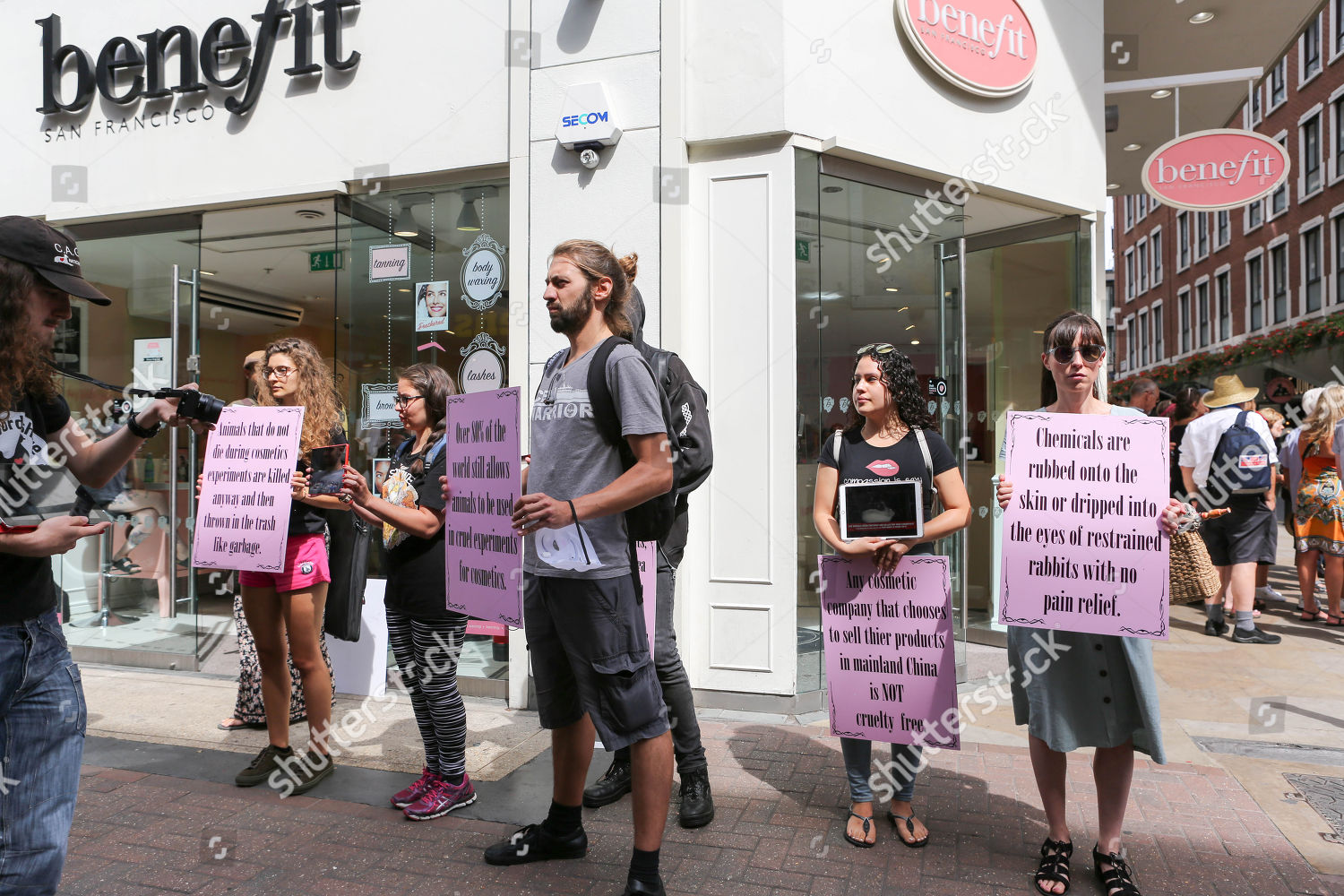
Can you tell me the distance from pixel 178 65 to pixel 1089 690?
22.7 ft

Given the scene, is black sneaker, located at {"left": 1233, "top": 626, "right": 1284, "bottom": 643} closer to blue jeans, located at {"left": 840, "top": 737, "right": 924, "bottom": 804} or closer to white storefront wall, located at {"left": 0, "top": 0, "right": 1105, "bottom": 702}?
white storefront wall, located at {"left": 0, "top": 0, "right": 1105, "bottom": 702}

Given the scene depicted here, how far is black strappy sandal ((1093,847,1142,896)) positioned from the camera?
278 centimetres

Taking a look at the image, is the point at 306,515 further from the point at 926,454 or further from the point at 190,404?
the point at 926,454

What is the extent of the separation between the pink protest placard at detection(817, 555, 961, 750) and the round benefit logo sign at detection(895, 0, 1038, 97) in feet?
12.1

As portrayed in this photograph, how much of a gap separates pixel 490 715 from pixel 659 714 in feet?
8.49

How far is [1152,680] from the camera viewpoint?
283 cm

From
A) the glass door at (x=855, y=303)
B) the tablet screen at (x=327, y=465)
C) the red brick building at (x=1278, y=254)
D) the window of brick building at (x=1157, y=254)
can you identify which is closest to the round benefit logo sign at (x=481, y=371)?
the glass door at (x=855, y=303)

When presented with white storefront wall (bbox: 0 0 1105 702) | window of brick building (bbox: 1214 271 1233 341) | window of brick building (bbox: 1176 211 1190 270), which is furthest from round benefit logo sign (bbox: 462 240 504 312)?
window of brick building (bbox: 1176 211 1190 270)

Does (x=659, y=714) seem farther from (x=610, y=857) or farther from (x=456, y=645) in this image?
(x=456, y=645)

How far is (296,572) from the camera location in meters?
3.76

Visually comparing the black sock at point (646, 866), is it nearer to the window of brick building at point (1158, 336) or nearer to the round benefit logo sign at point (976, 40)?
the round benefit logo sign at point (976, 40)

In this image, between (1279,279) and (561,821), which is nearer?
(561,821)

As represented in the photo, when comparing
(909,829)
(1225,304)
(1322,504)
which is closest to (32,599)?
(909,829)

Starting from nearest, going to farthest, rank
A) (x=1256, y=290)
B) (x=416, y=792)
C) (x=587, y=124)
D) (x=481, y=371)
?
(x=416, y=792), (x=587, y=124), (x=481, y=371), (x=1256, y=290)
